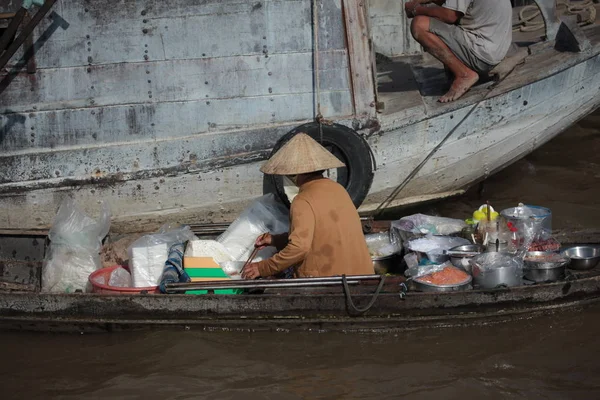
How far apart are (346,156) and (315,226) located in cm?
161

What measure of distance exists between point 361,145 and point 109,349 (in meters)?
2.67

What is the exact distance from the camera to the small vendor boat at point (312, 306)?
5668mm

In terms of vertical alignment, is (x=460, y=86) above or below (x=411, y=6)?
below

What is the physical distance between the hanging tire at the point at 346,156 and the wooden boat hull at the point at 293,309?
145 cm

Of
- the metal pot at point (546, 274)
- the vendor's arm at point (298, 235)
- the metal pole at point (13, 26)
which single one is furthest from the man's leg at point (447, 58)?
the metal pole at point (13, 26)

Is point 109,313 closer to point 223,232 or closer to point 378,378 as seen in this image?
point 223,232

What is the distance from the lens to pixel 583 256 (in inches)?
242

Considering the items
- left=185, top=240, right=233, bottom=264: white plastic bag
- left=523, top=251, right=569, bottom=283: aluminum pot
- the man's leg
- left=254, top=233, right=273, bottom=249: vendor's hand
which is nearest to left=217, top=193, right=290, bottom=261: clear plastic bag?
left=185, top=240, right=233, bottom=264: white plastic bag

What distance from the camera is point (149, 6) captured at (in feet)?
Result: 22.5

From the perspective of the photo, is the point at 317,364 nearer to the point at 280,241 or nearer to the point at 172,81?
the point at 280,241

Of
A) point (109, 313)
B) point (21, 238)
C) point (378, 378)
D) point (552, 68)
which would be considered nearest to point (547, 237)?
point (378, 378)

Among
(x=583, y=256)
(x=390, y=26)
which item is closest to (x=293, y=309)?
(x=583, y=256)

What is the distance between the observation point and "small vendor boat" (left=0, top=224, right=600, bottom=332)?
5668 mm

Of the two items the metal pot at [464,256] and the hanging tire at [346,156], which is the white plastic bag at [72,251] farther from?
the metal pot at [464,256]
